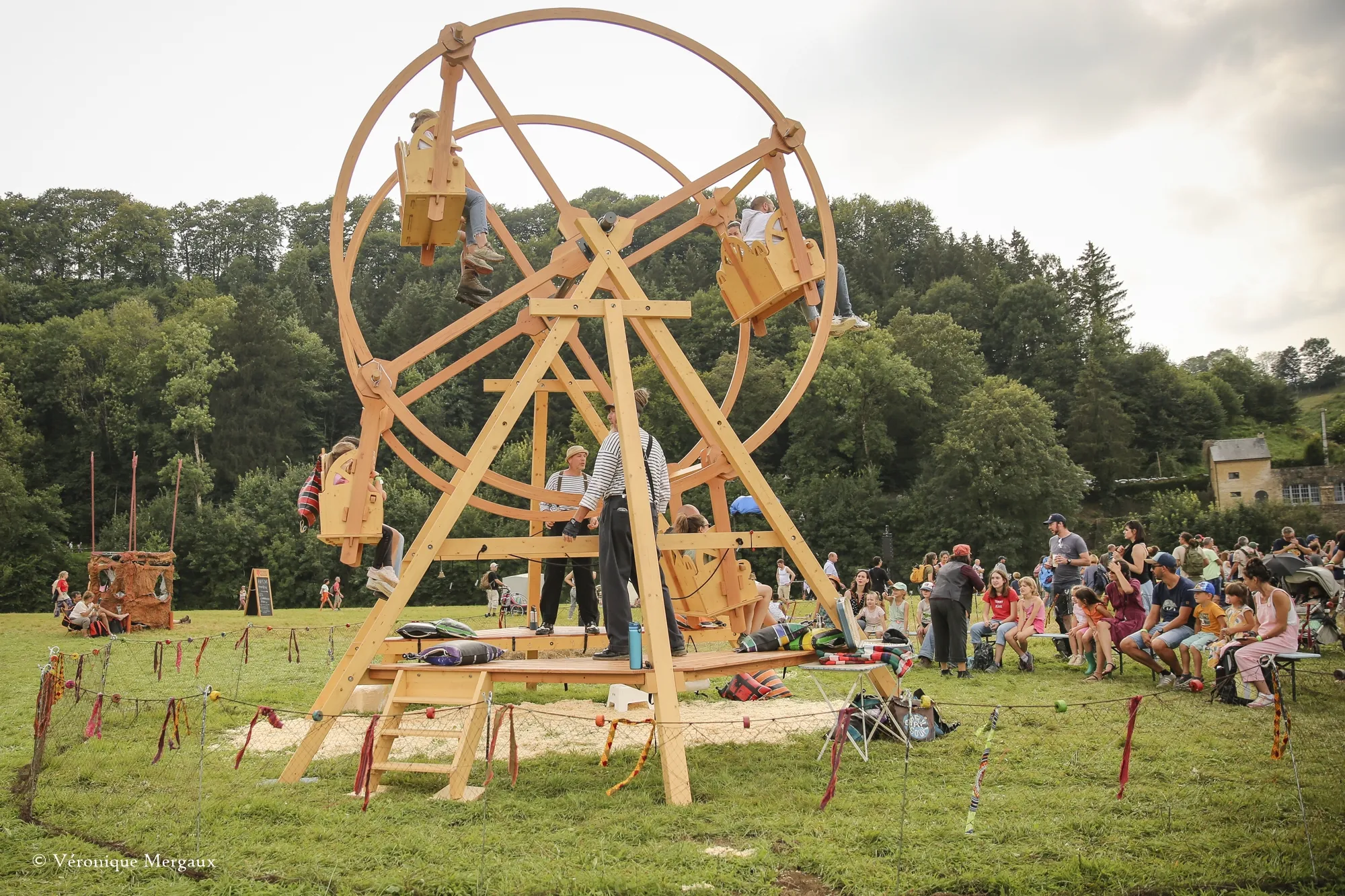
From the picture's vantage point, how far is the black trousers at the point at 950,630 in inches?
498

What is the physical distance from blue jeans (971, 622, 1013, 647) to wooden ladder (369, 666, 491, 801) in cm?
753

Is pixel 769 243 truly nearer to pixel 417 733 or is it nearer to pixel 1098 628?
pixel 417 733

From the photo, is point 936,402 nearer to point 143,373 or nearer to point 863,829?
point 143,373

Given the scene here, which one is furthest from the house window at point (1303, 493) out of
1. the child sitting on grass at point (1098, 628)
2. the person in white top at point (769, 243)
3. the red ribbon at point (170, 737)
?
the red ribbon at point (170, 737)

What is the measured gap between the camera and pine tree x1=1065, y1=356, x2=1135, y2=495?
57375mm

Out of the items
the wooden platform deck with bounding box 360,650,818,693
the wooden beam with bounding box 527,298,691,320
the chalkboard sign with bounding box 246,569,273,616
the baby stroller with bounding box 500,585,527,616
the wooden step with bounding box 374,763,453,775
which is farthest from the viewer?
the chalkboard sign with bounding box 246,569,273,616

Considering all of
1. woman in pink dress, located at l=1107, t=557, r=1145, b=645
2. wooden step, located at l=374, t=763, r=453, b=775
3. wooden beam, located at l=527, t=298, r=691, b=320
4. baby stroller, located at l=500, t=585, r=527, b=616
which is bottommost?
baby stroller, located at l=500, t=585, r=527, b=616

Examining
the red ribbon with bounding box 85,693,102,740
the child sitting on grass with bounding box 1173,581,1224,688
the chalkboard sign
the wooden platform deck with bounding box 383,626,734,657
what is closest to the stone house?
the chalkboard sign

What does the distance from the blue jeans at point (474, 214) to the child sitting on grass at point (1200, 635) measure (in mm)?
7955

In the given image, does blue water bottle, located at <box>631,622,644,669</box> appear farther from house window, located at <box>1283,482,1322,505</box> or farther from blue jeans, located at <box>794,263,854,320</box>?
house window, located at <box>1283,482,1322,505</box>

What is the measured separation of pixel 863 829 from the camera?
5.69 meters

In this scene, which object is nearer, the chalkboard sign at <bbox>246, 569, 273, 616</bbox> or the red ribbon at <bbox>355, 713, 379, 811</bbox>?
the red ribbon at <bbox>355, 713, 379, 811</bbox>

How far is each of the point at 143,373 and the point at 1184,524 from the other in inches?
2119

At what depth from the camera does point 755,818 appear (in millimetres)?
6086
